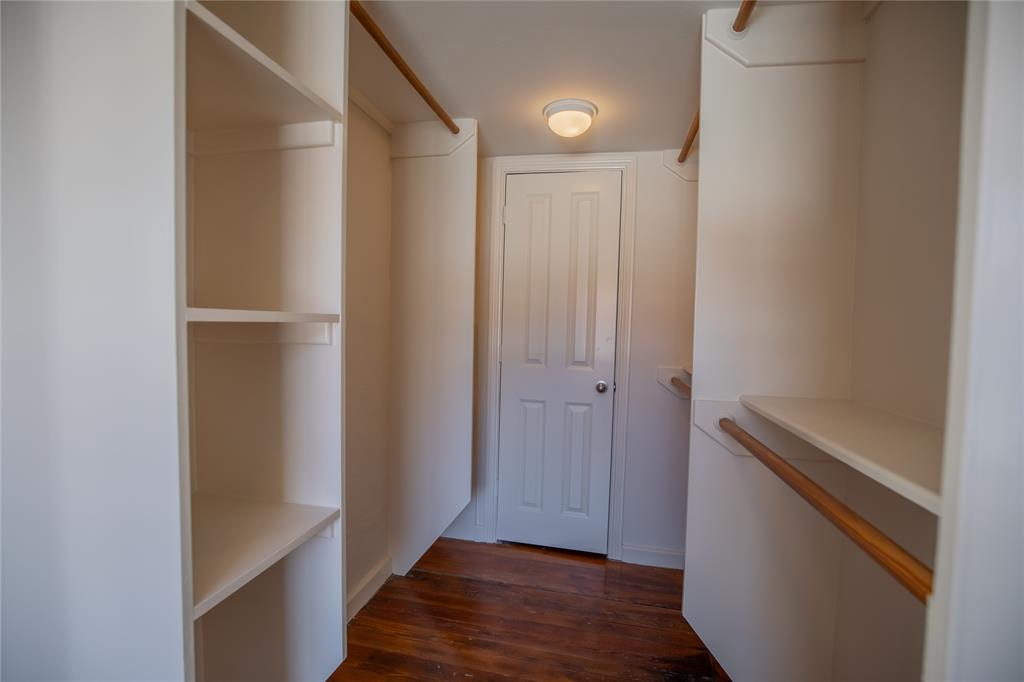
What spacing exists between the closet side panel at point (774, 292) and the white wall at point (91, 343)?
1.25m

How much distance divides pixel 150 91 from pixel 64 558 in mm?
757

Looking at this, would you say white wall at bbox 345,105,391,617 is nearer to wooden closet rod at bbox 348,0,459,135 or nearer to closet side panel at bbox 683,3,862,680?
wooden closet rod at bbox 348,0,459,135

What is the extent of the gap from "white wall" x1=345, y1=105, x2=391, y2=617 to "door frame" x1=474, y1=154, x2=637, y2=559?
591 millimetres

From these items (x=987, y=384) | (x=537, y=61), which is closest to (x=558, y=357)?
(x=537, y=61)

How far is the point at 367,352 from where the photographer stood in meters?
1.89

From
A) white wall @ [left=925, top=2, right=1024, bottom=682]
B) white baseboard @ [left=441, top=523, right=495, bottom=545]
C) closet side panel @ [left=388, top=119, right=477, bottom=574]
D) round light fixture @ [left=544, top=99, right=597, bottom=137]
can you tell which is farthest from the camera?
white baseboard @ [left=441, top=523, right=495, bottom=545]

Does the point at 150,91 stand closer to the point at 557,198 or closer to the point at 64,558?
A: the point at 64,558

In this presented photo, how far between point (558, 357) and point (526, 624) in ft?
4.18

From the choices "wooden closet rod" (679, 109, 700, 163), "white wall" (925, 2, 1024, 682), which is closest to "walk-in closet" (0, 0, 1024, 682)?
"white wall" (925, 2, 1024, 682)

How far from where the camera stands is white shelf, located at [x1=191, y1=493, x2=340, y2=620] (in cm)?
73

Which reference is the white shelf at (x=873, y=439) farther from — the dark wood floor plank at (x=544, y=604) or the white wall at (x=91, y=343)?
the dark wood floor plank at (x=544, y=604)

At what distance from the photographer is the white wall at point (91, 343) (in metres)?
0.61

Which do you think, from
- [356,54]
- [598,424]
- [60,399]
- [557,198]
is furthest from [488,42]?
[598,424]

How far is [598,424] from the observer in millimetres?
2299
